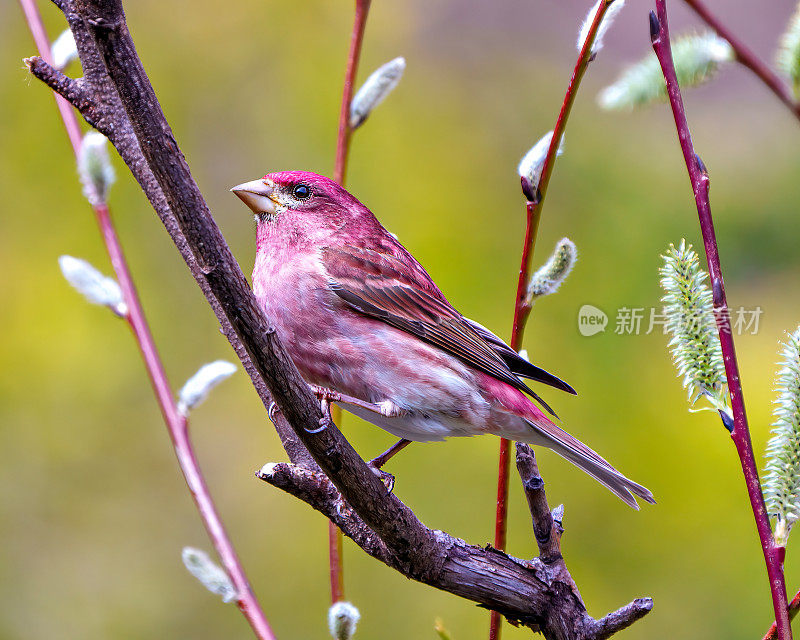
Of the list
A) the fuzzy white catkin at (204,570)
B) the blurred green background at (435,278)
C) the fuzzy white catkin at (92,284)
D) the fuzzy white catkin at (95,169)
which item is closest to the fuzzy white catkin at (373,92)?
the fuzzy white catkin at (95,169)

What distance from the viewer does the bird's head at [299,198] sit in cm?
Answer: 281

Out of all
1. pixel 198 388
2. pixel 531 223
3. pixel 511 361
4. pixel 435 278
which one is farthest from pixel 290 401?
pixel 435 278

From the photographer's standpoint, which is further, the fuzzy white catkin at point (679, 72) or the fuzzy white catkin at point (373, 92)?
the fuzzy white catkin at point (373, 92)

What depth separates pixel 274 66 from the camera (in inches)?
196

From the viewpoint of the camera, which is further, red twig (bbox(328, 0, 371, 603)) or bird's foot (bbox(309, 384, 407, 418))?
bird's foot (bbox(309, 384, 407, 418))

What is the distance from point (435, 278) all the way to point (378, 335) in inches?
72.9

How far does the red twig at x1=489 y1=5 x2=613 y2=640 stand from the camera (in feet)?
5.24

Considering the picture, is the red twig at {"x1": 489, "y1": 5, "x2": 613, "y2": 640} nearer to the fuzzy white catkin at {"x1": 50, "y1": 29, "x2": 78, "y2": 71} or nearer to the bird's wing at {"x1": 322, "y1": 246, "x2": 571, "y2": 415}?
the bird's wing at {"x1": 322, "y1": 246, "x2": 571, "y2": 415}

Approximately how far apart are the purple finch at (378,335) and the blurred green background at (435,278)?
1.44m

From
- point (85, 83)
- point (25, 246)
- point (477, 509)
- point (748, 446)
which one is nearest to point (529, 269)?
point (748, 446)

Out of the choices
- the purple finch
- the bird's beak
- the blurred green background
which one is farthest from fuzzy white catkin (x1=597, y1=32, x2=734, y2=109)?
the blurred green background

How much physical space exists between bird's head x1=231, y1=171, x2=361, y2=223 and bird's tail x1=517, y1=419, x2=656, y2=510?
89 centimetres

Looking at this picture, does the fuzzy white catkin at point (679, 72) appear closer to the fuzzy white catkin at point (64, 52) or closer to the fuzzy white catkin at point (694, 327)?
the fuzzy white catkin at point (694, 327)
